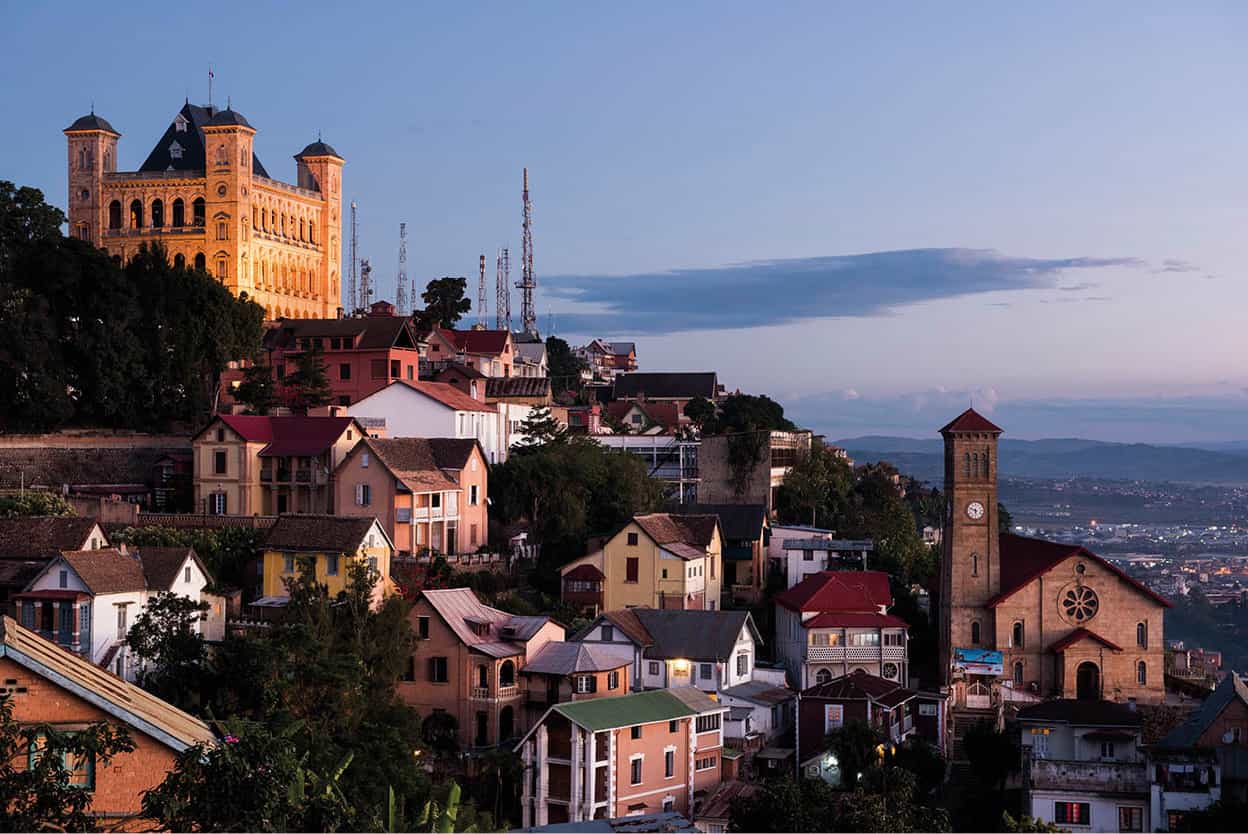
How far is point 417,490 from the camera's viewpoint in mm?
51156

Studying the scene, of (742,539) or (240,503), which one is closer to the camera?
(240,503)

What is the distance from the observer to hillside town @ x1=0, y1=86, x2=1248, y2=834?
38.2m

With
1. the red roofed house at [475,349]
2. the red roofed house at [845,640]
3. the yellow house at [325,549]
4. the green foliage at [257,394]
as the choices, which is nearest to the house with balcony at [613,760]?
the yellow house at [325,549]

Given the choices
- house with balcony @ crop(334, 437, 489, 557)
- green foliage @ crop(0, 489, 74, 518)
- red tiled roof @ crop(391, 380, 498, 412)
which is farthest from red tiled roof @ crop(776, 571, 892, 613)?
green foliage @ crop(0, 489, 74, 518)

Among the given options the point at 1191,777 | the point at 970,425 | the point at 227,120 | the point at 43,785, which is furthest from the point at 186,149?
the point at 43,785

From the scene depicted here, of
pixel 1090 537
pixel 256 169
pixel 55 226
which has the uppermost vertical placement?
pixel 256 169

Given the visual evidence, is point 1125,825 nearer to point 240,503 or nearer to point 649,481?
point 649,481

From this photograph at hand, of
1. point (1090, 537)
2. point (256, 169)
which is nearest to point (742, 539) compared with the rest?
Result: point (256, 169)

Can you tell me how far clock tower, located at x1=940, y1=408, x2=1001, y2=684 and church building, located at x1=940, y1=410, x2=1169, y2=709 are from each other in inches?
1.3

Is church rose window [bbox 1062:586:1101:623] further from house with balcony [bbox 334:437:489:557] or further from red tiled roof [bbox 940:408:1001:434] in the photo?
house with balcony [bbox 334:437:489:557]

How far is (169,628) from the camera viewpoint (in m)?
40.1

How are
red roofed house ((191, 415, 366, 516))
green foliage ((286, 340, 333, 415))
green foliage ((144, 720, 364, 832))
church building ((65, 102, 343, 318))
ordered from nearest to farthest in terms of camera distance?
green foliage ((144, 720, 364, 832))
red roofed house ((191, 415, 366, 516))
green foliage ((286, 340, 333, 415))
church building ((65, 102, 343, 318))

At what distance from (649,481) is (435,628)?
63.0 feet

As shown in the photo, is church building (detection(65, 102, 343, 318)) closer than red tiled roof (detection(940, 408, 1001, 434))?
No
